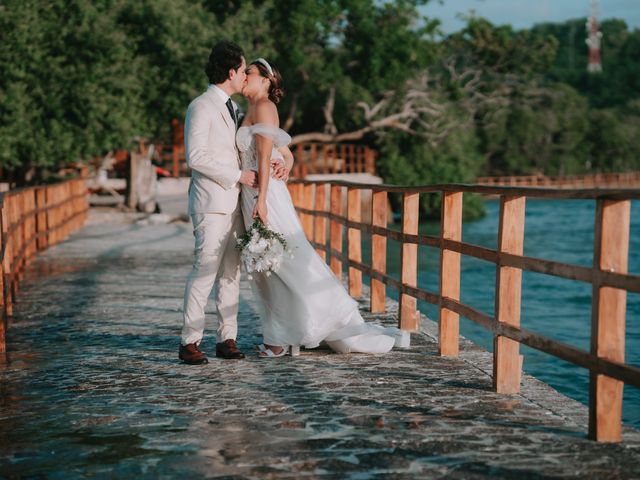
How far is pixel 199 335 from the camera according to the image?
685 cm

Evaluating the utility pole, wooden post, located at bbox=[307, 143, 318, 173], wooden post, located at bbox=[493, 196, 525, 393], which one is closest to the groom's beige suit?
wooden post, located at bbox=[493, 196, 525, 393]

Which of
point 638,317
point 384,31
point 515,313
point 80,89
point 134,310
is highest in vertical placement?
point 384,31

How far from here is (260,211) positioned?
6656 mm

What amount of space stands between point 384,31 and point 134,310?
30465 mm

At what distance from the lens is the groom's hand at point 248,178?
6648 millimetres

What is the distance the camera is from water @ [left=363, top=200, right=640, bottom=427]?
39.2 ft

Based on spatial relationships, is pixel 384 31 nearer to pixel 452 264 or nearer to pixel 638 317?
pixel 638 317

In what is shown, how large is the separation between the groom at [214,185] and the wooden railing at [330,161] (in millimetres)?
37427

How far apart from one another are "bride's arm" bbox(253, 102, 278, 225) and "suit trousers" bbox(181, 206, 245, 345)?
25 cm

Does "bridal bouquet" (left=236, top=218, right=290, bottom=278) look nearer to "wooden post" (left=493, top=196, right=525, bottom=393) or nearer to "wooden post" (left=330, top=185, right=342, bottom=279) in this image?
"wooden post" (left=493, top=196, right=525, bottom=393)

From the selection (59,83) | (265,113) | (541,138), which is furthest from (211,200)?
(541,138)

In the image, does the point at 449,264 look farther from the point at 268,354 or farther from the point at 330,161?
the point at 330,161

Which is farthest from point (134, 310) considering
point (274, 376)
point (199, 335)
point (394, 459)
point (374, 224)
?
point (394, 459)

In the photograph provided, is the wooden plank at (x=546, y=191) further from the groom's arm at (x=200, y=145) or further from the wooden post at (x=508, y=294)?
the groom's arm at (x=200, y=145)
